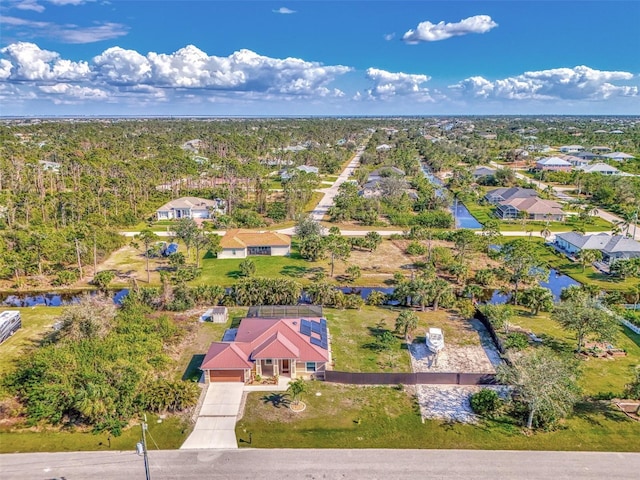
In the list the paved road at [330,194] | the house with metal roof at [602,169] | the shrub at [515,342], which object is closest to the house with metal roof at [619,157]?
the house with metal roof at [602,169]

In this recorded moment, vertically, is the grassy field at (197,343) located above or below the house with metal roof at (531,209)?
below

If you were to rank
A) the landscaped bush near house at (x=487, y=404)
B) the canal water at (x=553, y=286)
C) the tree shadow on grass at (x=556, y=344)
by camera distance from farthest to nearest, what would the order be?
the canal water at (x=553, y=286), the tree shadow on grass at (x=556, y=344), the landscaped bush near house at (x=487, y=404)

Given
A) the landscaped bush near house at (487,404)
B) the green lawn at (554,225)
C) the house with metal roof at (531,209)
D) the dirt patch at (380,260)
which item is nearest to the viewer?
the landscaped bush near house at (487,404)

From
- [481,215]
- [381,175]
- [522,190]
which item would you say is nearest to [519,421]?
[481,215]

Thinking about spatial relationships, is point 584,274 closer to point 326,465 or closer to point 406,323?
point 406,323

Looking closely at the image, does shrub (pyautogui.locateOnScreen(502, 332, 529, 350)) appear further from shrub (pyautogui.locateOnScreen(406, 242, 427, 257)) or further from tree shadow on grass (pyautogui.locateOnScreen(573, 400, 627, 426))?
shrub (pyautogui.locateOnScreen(406, 242, 427, 257))

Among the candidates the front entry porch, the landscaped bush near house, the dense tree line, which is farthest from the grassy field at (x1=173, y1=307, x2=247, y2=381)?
the landscaped bush near house

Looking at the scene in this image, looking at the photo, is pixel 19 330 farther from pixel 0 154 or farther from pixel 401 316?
pixel 0 154

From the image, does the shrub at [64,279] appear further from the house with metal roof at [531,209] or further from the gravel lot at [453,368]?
the house with metal roof at [531,209]
